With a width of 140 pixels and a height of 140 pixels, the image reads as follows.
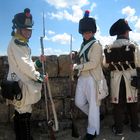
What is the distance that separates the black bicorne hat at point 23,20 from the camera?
5.90 m

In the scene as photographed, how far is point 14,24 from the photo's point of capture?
5.99 metres

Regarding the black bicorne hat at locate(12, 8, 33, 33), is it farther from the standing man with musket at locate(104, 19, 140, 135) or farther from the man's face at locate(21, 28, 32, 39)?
the standing man with musket at locate(104, 19, 140, 135)

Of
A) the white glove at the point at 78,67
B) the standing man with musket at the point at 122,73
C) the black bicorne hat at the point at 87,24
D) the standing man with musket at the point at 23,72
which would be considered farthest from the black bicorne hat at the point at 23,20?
the standing man with musket at the point at 122,73

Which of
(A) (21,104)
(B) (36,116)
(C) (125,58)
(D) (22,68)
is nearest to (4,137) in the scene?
(B) (36,116)

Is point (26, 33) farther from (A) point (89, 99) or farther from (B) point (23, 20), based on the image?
(A) point (89, 99)

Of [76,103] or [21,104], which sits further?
[76,103]

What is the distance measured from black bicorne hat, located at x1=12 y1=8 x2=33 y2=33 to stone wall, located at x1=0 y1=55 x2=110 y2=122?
3.61ft

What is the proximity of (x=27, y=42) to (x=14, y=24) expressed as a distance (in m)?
0.33

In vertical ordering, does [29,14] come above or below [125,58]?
above

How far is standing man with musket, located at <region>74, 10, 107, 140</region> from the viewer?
6359mm

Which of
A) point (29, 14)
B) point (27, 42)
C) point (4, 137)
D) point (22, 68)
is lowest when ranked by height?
point (4, 137)

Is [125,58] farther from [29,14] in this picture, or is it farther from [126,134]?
[29,14]

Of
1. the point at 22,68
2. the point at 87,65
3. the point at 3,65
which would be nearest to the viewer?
the point at 22,68

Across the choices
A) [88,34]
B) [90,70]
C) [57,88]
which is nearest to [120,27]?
[88,34]
